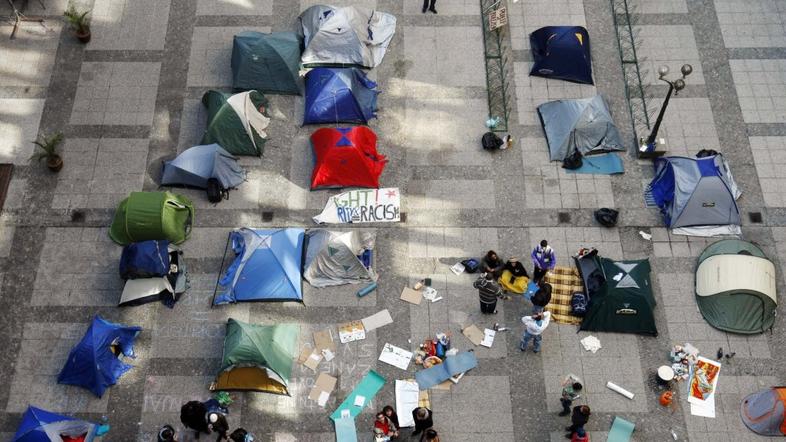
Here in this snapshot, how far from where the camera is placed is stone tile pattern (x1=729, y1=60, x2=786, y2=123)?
74.9ft

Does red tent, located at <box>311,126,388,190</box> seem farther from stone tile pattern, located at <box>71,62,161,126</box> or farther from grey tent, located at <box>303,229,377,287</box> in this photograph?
stone tile pattern, located at <box>71,62,161,126</box>

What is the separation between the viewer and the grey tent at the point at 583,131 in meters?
21.9

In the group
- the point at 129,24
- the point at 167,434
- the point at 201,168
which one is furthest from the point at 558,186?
the point at 129,24

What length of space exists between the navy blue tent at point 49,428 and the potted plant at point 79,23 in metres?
12.1

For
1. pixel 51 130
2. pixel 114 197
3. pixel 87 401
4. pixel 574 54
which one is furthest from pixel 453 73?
pixel 87 401

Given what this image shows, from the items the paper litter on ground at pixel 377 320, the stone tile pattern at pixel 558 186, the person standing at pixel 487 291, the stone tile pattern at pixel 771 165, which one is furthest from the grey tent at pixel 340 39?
the stone tile pattern at pixel 771 165

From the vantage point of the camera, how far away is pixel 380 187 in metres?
21.6

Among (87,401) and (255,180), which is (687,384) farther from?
(87,401)

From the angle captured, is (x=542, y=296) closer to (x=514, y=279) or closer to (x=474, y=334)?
(x=514, y=279)

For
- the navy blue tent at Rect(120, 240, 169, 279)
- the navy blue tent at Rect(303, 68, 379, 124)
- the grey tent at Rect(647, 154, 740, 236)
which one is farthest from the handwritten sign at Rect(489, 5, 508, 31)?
the navy blue tent at Rect(120, 240, 169, 279)

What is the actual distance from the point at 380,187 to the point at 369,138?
1.48m

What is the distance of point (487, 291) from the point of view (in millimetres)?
18906

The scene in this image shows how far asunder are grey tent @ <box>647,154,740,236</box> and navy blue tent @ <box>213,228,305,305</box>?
33.3 feet

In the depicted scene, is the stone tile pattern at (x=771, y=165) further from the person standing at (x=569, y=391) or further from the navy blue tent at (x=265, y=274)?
the navy blue tent at (x=265, y=274)
